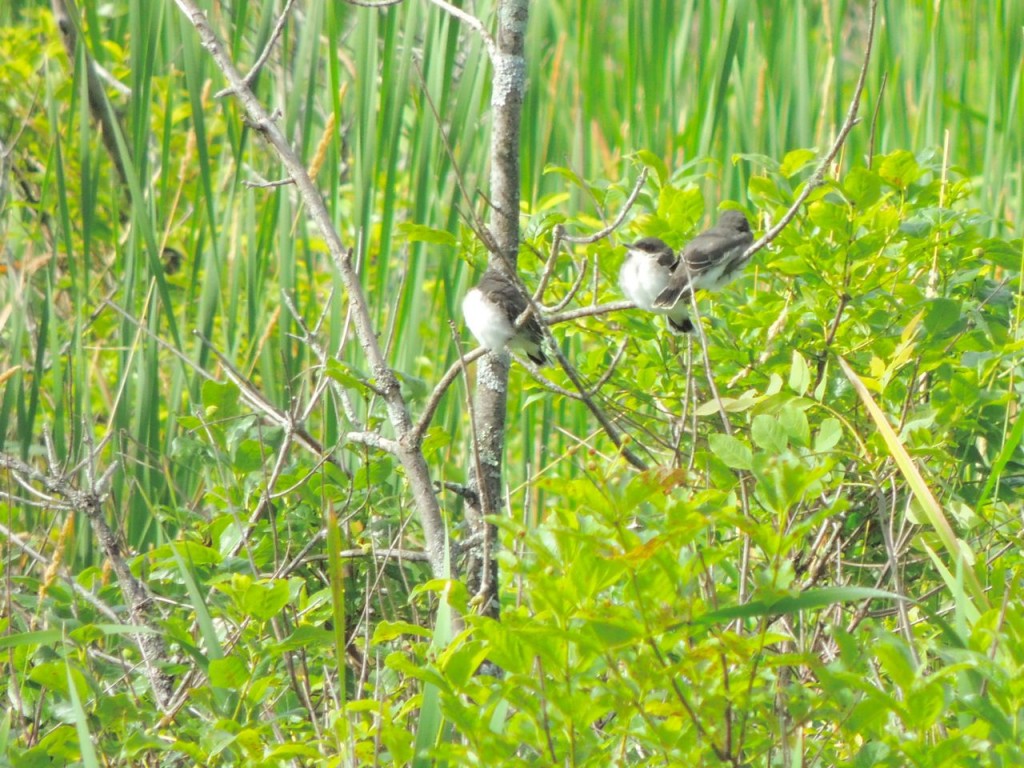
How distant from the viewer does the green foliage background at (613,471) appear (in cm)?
132

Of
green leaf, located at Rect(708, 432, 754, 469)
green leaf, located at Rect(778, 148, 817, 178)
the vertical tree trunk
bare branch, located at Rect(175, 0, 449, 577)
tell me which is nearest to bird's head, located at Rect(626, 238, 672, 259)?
green leaf, located at Rect(778, 148, 817, 178)

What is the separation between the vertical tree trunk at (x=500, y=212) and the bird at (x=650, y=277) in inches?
10.8

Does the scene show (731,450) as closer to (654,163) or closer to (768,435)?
(768,435)

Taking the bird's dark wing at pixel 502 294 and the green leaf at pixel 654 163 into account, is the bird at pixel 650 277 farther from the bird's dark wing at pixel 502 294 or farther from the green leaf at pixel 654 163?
the bird's dark wing at pixel 502 294

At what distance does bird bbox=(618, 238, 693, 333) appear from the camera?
2438 mm

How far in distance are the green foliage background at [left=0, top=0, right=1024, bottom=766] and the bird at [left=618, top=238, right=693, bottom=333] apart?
0.06 metres

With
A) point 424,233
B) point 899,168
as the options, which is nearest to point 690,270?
point 899,168

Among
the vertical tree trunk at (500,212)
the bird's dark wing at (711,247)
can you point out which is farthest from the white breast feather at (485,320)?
the bird's dark wing at (711,247)

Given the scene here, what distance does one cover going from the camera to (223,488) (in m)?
2.18

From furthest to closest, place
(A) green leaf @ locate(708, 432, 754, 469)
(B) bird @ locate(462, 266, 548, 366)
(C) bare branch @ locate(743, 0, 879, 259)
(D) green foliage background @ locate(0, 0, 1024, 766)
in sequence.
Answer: (B) bird @ locate(462, 266, 548, 366) → (C) bare branch @ locate(743, 0, 879, 259) → (A) green leaf @ locate(708, 432, 754, 469) → (D) green foliage background @ locate(0, 0, 1024, 766)

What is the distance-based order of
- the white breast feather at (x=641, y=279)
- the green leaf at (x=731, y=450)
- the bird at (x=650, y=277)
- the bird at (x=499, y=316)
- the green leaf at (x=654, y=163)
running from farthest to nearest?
the bird at (x=499, y=316), the white breast feather at (x=641, y=279), the bird at (x=650, y=277), the green leaf at (x=654, y=163), the green leaf at (x=731, y=450)

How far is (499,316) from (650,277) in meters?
0.35

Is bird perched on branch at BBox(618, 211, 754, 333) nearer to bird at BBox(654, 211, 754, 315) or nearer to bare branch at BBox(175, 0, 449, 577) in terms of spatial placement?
bird at BBox(654, 211, 754, 315)

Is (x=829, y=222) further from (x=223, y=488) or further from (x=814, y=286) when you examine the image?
(x=223, y=488)
